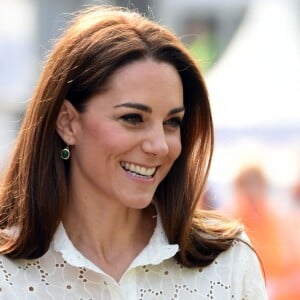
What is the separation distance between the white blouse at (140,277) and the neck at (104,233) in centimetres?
4

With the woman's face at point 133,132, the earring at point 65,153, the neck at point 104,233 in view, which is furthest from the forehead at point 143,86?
the neck at point 104,233

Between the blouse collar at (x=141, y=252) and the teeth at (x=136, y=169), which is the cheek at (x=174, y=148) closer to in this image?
the teeth at (x=136, y=169)

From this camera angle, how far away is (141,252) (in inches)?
148

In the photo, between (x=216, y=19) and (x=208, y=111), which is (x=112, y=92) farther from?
(x=216, y=19)

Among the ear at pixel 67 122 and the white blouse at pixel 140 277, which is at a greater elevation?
the ear at pixel 67 122

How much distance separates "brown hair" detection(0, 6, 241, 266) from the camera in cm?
366

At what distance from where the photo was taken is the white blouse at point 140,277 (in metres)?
3.65

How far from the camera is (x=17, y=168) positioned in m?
3.78

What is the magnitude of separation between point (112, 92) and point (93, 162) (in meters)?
0.22

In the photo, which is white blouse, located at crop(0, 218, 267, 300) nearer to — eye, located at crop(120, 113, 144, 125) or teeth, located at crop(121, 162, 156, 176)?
teeth, located at crop(121, 162, 156, 176)

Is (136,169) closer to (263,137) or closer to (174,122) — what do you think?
(174,122)

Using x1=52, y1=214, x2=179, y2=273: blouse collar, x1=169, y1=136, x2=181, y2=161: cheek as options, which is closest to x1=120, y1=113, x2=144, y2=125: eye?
Result: x1=169, y1=136, x2=181, y2=161: cheek

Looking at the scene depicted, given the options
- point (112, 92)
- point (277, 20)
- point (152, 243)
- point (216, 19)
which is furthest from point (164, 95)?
point (216, 19)

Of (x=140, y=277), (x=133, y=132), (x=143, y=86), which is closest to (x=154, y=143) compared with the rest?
(x=133, y=132)
